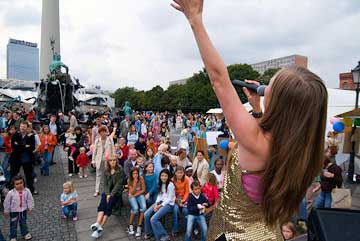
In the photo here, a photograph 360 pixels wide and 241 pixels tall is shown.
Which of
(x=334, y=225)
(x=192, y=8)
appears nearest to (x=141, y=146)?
(x=334, y=225)

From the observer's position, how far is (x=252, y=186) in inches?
44.3

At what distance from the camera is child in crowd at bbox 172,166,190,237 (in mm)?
5422

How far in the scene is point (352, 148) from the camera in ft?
30.1

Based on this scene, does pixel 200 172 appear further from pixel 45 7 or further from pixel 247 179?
pixel 45 7

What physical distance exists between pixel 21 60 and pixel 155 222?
151176mm

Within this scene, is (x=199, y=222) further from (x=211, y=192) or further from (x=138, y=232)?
(x=138, y=232)

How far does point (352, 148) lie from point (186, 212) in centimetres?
726

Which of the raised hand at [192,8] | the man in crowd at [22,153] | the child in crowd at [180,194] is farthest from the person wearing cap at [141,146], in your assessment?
the raised hand at [192,8]

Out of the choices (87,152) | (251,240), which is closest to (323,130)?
(251,240)

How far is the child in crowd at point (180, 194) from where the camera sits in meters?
5.42

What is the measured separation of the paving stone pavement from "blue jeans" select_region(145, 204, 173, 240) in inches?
57.1

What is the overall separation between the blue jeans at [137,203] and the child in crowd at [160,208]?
27 cm

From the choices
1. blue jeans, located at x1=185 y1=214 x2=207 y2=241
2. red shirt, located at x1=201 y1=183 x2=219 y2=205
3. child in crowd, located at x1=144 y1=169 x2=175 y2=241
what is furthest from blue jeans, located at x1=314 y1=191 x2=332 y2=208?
child in crowd, located at x1=144 y1=169 x2=175 y2=241

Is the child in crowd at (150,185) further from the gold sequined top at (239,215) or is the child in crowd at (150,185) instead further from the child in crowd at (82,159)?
the gold sequined top at (239,215)
